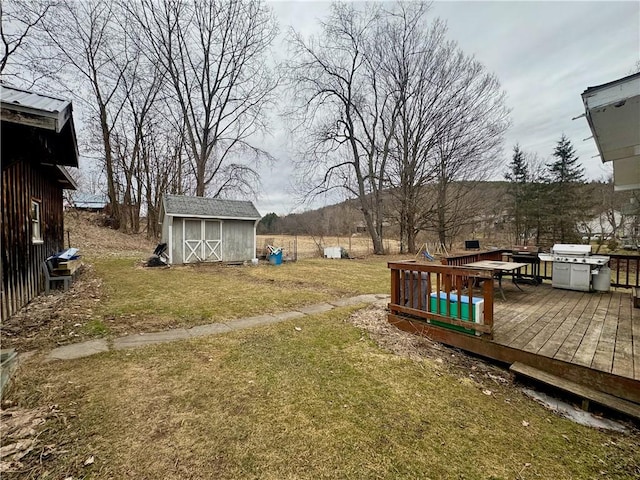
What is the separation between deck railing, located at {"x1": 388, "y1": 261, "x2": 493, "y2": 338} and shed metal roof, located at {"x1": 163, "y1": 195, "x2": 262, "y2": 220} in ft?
33.1

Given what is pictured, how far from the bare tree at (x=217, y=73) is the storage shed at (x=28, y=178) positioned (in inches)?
441

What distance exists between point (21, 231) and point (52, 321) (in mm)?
2005

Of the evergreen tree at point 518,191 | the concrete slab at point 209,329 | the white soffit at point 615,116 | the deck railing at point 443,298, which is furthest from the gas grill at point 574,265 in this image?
the evergreen tree at point 518,191

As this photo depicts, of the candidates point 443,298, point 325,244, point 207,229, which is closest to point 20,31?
point 207,229

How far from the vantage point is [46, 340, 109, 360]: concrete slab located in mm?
3122

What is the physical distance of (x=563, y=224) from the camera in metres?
17.5

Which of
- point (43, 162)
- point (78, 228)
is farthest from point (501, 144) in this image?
point (78, 228)

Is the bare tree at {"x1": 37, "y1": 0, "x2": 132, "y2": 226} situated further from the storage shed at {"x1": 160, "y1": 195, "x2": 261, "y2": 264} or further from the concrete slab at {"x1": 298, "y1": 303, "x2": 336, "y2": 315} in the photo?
the concrete slab at {"x1": 298, "y1": 303, "x2": 336, "y2": 315}

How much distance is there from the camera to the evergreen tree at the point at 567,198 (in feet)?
57.0

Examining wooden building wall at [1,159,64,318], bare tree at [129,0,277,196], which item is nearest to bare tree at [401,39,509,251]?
bare tree at [129,0,277,196]

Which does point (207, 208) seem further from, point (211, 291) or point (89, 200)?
point (89, 200)

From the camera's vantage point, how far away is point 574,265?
19.4ft

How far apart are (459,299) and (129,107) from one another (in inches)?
932

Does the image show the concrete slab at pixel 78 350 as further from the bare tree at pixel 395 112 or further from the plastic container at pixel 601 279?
the bare tree at pixel 395 112
